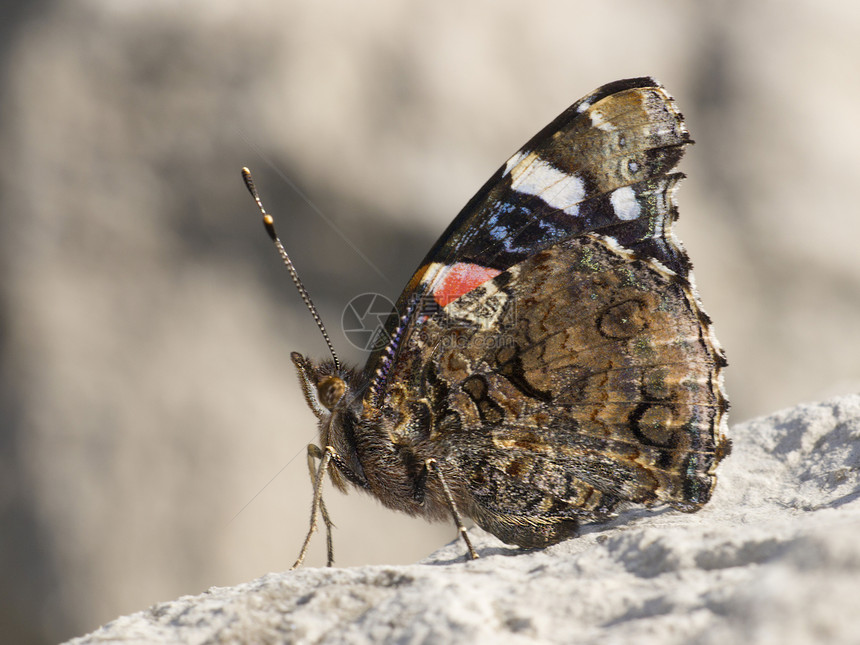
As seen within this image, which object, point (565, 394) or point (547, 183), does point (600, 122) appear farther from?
point (565, 394)

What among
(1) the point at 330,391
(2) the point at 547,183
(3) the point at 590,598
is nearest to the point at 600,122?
(2) the point at 547,183

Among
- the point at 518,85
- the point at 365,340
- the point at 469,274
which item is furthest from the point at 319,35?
the point at 469,274

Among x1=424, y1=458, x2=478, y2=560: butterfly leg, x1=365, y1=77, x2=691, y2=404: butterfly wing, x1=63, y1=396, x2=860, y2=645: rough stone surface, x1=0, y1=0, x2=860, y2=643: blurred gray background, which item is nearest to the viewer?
x1=63, y1=396, x2=860, y2=645: rough stone surface

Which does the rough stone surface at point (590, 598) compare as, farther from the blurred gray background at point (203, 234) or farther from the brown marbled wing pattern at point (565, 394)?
the blurred gray background at point (203, 234)

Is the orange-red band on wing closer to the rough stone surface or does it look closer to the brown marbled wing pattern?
the brown marbled wing pattern

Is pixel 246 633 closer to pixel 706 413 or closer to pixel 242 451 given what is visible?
pixel 706 413

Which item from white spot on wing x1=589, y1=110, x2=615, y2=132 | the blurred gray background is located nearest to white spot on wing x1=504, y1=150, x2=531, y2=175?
white spot on wing x1=589, y1=110, x2=615, y2=132

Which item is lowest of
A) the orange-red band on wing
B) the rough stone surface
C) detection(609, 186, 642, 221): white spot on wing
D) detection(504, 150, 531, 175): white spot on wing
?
the rough stone surface

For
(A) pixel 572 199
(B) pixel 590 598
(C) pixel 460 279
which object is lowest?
(B) pixel 590 598
